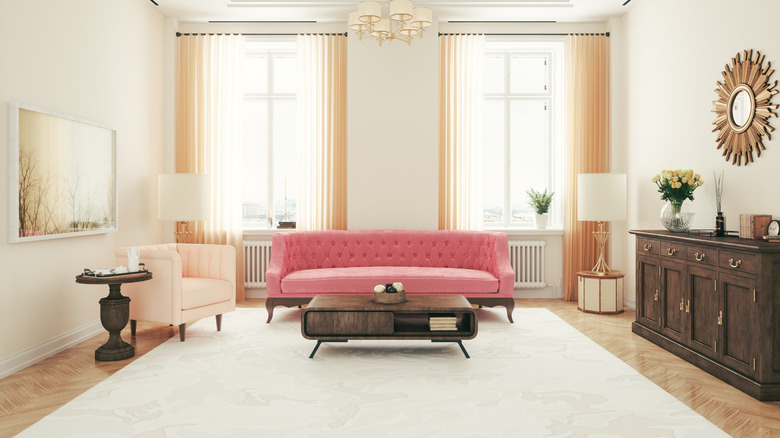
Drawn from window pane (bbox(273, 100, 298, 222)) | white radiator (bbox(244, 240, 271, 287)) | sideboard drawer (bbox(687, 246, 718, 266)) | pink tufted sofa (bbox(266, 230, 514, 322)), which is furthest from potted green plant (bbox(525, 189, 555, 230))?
white radiator (bbox(244, 240, 271, 287))

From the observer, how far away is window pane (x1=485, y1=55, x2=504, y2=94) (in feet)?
21.9

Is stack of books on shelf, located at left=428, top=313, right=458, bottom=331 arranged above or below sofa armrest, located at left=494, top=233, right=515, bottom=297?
below

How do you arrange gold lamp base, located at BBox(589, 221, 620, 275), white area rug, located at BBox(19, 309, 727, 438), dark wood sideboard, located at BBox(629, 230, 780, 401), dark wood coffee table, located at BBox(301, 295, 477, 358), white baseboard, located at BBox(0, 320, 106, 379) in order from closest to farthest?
A: white area rug, located at BBox(19, 309, 727, 438) → dark wood sideboard, located at BBox(629, 230, 780, 401) → white baseboard, located at BBox(0, 320, 106, 379) → dark wood coffee table, located at BBox(301, 295, 477, 358) → gold lamp base, located at BBox(589, 221, 620, 275)

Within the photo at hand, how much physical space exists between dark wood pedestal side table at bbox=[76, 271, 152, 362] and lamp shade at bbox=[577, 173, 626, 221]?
458 centimetres

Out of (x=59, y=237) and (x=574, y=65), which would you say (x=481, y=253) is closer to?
(x=574, y=65)

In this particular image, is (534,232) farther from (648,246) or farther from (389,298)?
(389,298)

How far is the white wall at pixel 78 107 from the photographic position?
11.8 feet

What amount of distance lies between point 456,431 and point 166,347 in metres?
2.75

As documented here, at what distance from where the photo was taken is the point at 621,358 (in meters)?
3.91

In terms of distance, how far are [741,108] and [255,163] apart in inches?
209

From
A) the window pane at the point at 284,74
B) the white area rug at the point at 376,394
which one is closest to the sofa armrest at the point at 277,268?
the white area rug at the point at 376,394

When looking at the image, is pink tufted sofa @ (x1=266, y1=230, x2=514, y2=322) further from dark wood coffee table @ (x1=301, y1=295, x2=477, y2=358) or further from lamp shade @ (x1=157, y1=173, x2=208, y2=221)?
dark wood coffee table @ (x1=301, y1=295, x2=477, y2=358)

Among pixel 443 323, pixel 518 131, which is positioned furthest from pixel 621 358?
pixel 518 131

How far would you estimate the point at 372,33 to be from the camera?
4723 mm
